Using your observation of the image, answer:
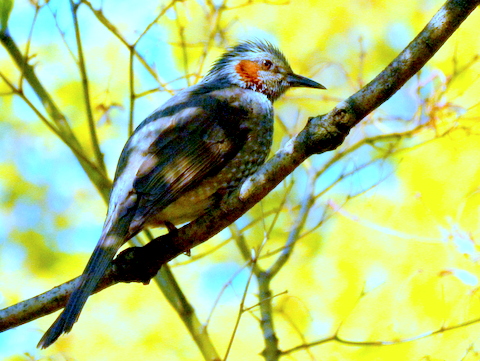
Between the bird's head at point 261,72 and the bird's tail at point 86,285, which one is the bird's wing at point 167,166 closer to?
the bird's tail at point 86,285

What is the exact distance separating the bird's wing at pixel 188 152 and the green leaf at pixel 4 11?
1395 millimetres

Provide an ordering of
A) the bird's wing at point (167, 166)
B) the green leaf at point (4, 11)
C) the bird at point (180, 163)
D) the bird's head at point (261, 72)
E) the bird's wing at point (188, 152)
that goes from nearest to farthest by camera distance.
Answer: the bird's wing at point (167, 166), the bird at point (180, 163), the bird's wing at point (188, 152), the green leaf at point (4, 11), the bird's head at point (261, 72)

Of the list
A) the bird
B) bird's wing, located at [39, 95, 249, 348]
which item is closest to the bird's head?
the bird

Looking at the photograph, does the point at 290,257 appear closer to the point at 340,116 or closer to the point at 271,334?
the point at 271,334

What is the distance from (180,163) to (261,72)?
4.45ft

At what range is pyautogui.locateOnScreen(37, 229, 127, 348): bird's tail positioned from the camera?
101 inches

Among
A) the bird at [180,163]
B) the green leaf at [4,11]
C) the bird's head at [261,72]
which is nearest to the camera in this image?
the bird at [180,163]

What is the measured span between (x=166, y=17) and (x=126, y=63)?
0.45 meters

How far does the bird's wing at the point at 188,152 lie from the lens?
118 inches

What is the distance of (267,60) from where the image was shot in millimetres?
4289

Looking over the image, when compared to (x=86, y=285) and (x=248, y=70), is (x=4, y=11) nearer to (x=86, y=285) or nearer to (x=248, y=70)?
(x=248, y=70)

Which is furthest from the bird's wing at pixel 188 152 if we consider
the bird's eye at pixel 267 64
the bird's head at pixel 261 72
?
the bird's eye at pixel 267 64

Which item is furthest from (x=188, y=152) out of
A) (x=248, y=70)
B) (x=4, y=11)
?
(x=4, y=11)

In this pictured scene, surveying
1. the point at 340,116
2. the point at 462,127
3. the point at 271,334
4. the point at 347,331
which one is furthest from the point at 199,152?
the point at 462,127
